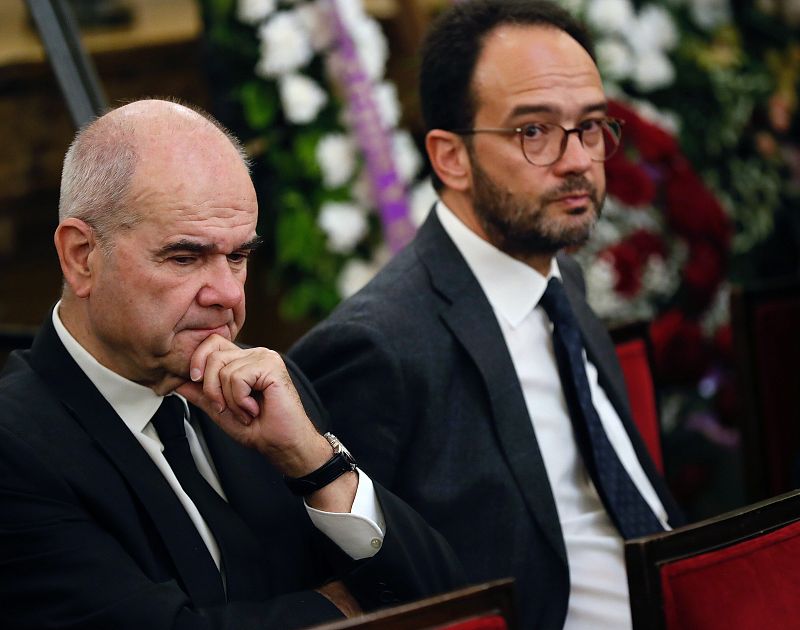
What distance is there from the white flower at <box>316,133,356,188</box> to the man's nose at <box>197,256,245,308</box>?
1799 millimetres

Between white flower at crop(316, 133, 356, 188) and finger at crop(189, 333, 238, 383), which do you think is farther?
white flower at crop(316, 133, 356, 188)

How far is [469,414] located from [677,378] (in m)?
1.42

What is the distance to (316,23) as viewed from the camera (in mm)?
3438

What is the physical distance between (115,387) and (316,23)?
204cm

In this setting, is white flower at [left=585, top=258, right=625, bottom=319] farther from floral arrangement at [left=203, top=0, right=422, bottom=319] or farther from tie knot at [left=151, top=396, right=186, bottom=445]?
Result: tie knot at [left=151, top=396, right=186, bottom=445]

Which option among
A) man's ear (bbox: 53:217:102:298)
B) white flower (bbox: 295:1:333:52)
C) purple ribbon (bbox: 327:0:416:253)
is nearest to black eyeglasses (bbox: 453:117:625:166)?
man's ear (bbox: 53:217:102:298)

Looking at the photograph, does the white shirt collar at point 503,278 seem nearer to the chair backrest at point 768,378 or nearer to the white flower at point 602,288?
the chair backrest at point 768,378

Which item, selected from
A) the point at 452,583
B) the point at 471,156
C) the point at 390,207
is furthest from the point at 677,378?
the point at 452,583

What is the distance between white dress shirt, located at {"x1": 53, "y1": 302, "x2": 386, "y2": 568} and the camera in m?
1.63

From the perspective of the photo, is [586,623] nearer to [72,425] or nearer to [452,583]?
[452,583]

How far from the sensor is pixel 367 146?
338cm

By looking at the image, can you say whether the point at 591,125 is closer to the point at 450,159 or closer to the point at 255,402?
the point at 450,159

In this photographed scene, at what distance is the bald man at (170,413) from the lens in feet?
5.03

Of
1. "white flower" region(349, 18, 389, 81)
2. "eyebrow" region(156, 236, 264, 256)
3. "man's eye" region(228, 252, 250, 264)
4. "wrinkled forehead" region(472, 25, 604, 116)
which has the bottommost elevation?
"man's eye" region(228, 252, 250, 264)
